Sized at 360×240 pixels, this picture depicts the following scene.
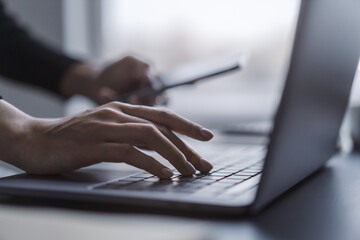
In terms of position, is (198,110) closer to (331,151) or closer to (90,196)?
(331,151)

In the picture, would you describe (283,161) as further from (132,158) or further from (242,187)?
(132,158)

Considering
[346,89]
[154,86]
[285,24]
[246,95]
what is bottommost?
[346,89]

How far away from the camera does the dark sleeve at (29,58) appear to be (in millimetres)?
1351

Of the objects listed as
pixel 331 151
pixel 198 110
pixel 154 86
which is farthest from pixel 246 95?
pixel 331 151

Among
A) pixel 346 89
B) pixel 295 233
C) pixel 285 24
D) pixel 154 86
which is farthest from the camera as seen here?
pixel 285 24

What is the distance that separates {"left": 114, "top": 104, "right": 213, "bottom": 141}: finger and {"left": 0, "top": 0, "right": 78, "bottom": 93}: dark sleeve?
80cm

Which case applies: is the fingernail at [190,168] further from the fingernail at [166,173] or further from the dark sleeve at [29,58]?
the dark sleeve at [29,58]

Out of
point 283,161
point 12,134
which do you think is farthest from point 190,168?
point 12,134

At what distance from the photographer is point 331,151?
71 cm

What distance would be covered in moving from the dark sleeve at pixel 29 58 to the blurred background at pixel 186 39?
341 millimetres

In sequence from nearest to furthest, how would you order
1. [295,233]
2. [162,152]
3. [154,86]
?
[295,233], [162,152], [154,86]

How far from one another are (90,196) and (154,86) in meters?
0.68

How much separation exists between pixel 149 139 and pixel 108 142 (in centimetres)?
5

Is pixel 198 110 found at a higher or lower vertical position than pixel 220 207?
higher
